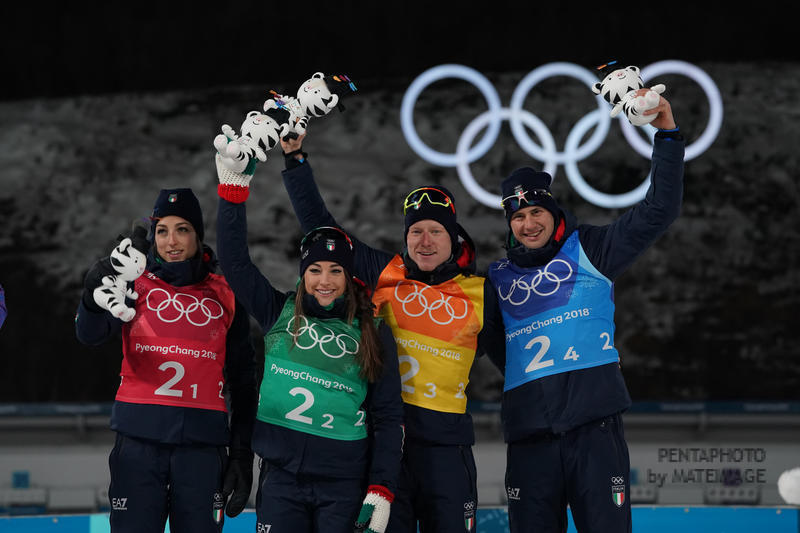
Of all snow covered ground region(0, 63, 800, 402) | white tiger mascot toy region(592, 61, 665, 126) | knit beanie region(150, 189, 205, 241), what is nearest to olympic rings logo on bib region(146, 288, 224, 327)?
knit beanie region(150, 189, 205, 241)

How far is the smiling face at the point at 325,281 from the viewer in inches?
120

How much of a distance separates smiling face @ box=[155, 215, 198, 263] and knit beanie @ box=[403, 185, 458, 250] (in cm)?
84

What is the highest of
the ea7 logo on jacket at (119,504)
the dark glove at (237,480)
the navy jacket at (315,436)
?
the navy jacket at (315,436)

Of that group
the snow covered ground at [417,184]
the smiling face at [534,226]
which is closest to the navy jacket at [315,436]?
the smiling face at [534,226]

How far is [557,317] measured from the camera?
3.35m

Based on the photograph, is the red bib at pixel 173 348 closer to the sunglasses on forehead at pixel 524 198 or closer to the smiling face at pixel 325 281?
the smiling face at pixel 325 281

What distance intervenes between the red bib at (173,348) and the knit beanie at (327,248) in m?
0.46

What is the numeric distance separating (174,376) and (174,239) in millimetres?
527

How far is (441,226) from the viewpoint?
3.42 meters

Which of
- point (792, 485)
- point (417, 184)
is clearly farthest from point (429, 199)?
point (417, 184)

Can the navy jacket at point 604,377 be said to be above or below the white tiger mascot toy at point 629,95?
below

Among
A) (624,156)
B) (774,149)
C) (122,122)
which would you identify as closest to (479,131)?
(624,156)

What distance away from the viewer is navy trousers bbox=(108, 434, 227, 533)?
3.07 m

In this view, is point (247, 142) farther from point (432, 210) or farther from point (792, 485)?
point (792, 485)
